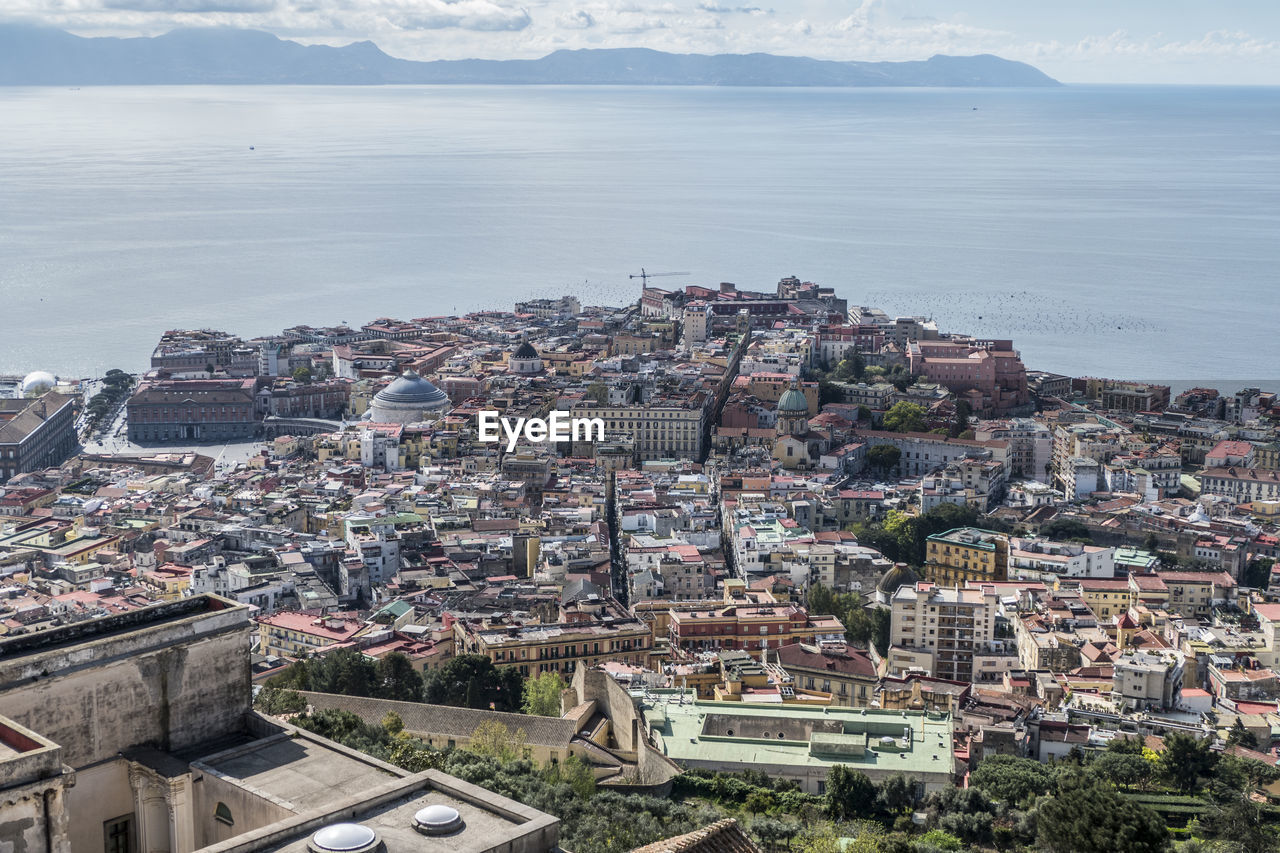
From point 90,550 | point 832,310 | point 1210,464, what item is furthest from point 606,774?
point 832,310

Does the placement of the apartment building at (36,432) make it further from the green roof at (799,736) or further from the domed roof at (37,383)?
the green roof at (799,736)

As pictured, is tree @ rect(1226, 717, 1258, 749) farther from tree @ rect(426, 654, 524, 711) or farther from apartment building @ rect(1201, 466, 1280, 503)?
apartment building @ rect(1201, 466, 1280, 503)

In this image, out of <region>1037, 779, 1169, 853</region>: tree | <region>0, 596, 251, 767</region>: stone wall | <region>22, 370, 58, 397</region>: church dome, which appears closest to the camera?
<region>0, 596, 251, 767</region>: stone wall

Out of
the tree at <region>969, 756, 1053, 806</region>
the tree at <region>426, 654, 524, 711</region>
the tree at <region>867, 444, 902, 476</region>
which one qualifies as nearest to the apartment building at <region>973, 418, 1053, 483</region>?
the tree at <region>867, 444, 902, 476</region>

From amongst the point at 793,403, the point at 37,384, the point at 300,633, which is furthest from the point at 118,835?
the point at 37,384

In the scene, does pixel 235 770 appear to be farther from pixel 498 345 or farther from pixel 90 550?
pixel 498 345

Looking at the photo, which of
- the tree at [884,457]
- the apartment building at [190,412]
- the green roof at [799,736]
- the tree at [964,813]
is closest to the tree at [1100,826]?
the tree at [964,813]

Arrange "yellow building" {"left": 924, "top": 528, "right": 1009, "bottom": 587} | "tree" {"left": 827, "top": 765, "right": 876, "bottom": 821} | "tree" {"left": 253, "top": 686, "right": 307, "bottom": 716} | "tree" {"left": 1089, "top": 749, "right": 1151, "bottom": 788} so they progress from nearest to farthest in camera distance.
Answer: "tree" {"left": 253, "top": 686, "right": 307, "bottom": 716} < "tree" {"left": 827, "top": 765, "right": 876, "bottom": 821} < "tree" {"left": 1089, "top": 749, "right": 1151, "bottom": 788} < "yellow building" {"left": 924, "top": 528, "right": 1009, "bottom": 587}
